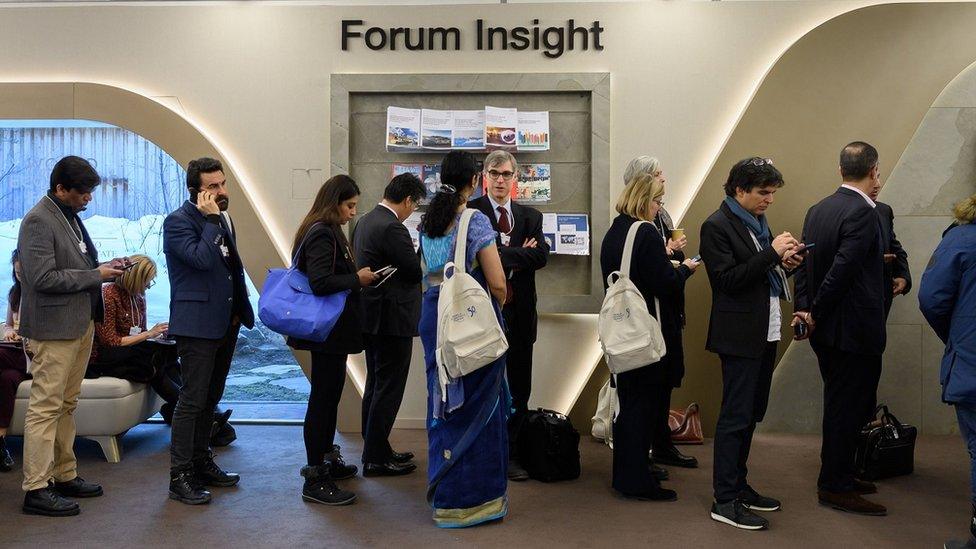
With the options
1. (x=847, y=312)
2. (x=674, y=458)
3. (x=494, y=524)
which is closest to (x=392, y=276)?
(x=494, y=524)

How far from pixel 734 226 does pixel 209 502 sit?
8.93 feet

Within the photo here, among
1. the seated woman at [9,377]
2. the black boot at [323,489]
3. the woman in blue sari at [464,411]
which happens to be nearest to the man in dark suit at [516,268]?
the woman in blue sari at [464,411]

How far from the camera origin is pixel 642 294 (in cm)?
400

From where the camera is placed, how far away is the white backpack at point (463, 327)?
3.54 metres

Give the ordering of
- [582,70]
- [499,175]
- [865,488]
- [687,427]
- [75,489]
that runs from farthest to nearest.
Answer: [582,70]
[687,427]
[499,175]
[865,488]
[75,489]

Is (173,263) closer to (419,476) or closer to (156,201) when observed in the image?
(419,476)

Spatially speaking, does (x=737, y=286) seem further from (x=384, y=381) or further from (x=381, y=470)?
(x=381, y=470)

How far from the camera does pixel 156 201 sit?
621 cm

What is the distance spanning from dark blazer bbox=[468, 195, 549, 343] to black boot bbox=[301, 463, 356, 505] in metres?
1.24

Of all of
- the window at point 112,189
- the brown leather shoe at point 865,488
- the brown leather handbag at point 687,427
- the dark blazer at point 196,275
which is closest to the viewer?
the dark blazer at point 196,275

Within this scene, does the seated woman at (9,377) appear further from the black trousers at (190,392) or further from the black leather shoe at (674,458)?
the black leather shoe at (674,458)

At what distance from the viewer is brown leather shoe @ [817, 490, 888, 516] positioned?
12.9ft

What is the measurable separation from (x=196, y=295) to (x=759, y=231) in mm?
2575

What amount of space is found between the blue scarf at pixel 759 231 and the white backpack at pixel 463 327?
117cm
